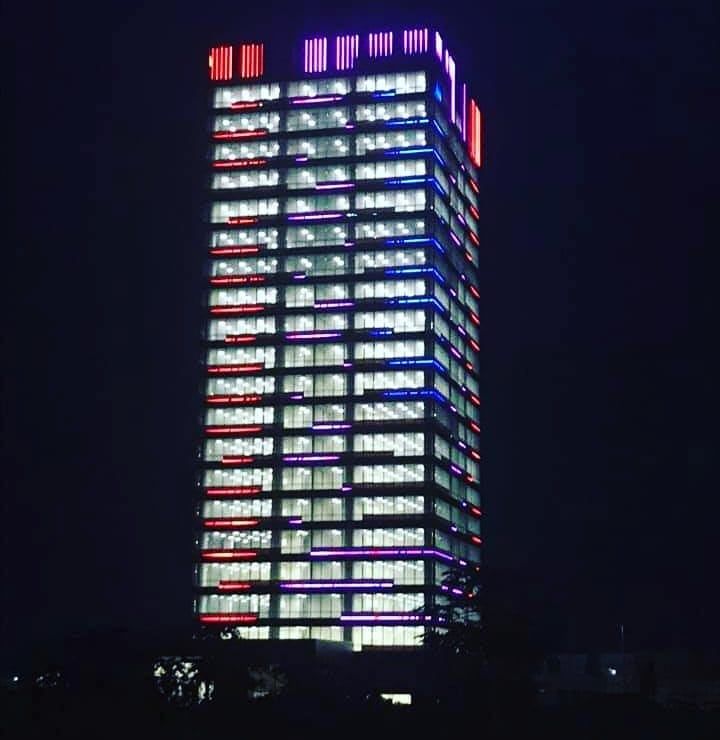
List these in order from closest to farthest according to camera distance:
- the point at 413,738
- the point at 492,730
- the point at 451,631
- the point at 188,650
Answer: the point at 413,738
the point at 492,730
the point at 188,650
the point at 451,631

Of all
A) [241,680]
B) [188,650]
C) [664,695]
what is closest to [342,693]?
[241,680]

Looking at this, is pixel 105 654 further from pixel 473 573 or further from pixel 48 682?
pixel 473 573

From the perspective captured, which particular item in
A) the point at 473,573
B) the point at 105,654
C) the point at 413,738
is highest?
the point at 473,573

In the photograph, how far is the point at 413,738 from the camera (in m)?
93.8

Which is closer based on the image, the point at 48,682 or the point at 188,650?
the point at 48,682

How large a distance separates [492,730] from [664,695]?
72731mm

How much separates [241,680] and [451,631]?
48.4 metres

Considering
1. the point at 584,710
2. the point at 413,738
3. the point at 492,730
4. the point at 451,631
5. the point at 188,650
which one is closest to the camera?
the point at 413,738

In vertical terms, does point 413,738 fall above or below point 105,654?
below

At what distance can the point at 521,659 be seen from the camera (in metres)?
148

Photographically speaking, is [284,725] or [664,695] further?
[664,695]

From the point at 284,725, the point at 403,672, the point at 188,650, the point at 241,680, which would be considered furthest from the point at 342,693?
the point at 403,672

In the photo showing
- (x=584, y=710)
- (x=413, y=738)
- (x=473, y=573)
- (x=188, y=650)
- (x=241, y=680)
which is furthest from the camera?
(x=473, y=573)

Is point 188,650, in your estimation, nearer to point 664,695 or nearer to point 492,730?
point 492,730
